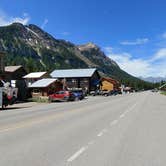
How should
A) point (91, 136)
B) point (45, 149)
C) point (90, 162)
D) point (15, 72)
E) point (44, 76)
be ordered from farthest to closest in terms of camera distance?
→ point (44, 76)
point (15, 72)
point (91, 136)
point (45, 149)
point (90, 162)

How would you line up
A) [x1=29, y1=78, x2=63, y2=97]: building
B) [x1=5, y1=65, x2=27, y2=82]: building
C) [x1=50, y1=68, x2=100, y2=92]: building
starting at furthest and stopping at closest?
[x1=50, y1=68, x2=100, y2=92]: building
[x1=29, y1=78, x2=63, y2=97]: building
[x1=5, y1=65, x2=27, y2=82]: building

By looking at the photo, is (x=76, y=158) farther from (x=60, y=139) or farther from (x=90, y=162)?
(x=60, y=139)

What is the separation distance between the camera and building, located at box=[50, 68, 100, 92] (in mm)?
125381

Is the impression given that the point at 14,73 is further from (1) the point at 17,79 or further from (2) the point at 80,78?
(2) the point at 80,78

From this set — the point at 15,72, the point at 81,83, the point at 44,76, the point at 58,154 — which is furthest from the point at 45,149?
the point at 81,83

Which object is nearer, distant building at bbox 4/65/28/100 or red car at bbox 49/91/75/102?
red car at bbox 49/91/75/102

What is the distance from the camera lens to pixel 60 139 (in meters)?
11.9

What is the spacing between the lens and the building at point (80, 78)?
125381 mm

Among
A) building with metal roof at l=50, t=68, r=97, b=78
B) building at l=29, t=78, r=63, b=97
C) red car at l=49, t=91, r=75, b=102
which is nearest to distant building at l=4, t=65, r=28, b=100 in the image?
building at l=29, t=78, r=63, b=97

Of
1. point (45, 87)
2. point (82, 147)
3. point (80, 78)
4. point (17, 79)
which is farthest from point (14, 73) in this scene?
point (82, 147)

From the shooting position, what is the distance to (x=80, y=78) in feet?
417

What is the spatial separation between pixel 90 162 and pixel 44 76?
9081 cm

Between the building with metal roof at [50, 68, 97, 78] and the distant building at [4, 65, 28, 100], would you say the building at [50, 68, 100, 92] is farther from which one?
the distant building at [4, 65, 28, 100]

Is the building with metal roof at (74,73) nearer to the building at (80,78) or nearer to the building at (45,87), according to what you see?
the building at (80,78)
